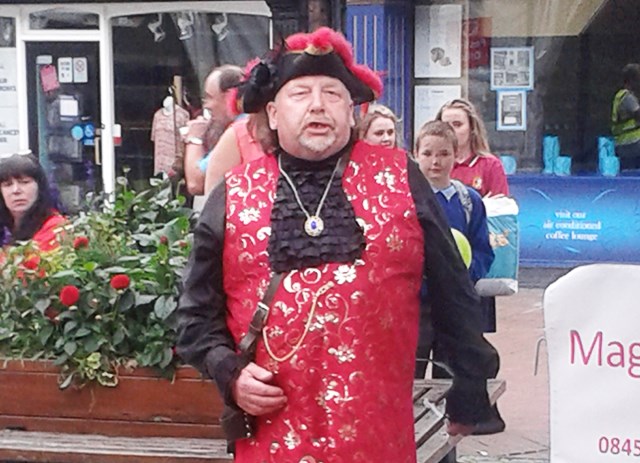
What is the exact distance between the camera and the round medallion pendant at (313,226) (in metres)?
3.00

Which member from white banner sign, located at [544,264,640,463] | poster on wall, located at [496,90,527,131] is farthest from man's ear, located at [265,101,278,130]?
poster on wall, located at [496,90,527,131]

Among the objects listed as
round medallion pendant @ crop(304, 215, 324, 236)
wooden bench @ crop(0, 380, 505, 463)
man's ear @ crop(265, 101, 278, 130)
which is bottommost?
wooden bench @ crop(0, 380, 505, 463)

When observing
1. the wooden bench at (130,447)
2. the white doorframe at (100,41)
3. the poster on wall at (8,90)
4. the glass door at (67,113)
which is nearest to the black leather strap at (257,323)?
the wooden bench at (130,447)

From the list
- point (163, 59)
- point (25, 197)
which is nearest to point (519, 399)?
point (25, 197)

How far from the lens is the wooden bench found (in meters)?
4.14

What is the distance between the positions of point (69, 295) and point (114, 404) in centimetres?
40

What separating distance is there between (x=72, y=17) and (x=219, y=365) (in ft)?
28.4

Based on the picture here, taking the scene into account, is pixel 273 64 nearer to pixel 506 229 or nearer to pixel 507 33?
pixel 506 229

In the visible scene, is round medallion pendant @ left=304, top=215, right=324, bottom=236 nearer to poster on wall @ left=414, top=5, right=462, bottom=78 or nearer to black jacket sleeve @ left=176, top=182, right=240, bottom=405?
black jacket sleeve @ left=176, top=182, right=240, bottom=405

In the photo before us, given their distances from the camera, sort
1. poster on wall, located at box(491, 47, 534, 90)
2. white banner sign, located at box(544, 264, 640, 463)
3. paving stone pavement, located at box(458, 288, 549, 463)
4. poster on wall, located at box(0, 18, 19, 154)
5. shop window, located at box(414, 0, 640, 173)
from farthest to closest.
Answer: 1. poster on wall, located at box(0, 18, 19, 154)
2. poster on wall, located at box(491, 47, 534, 90)
3. shop window, located at box(414, 0, 640, 173)
4. paving stone pavement, located at box(458, 288, 549, 463)
5. white banner sign, located at box(544, 264, 640, 463)

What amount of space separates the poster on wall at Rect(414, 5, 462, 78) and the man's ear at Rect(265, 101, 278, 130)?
24.9ft

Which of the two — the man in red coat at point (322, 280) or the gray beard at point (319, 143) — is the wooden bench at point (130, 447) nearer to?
the man in red coat at point (322, 280)

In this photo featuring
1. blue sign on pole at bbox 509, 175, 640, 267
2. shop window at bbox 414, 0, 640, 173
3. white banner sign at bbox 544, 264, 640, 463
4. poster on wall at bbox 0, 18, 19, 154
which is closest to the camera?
white banner sign at bbox 544, 264, 640, 463

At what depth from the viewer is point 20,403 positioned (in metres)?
4.49
